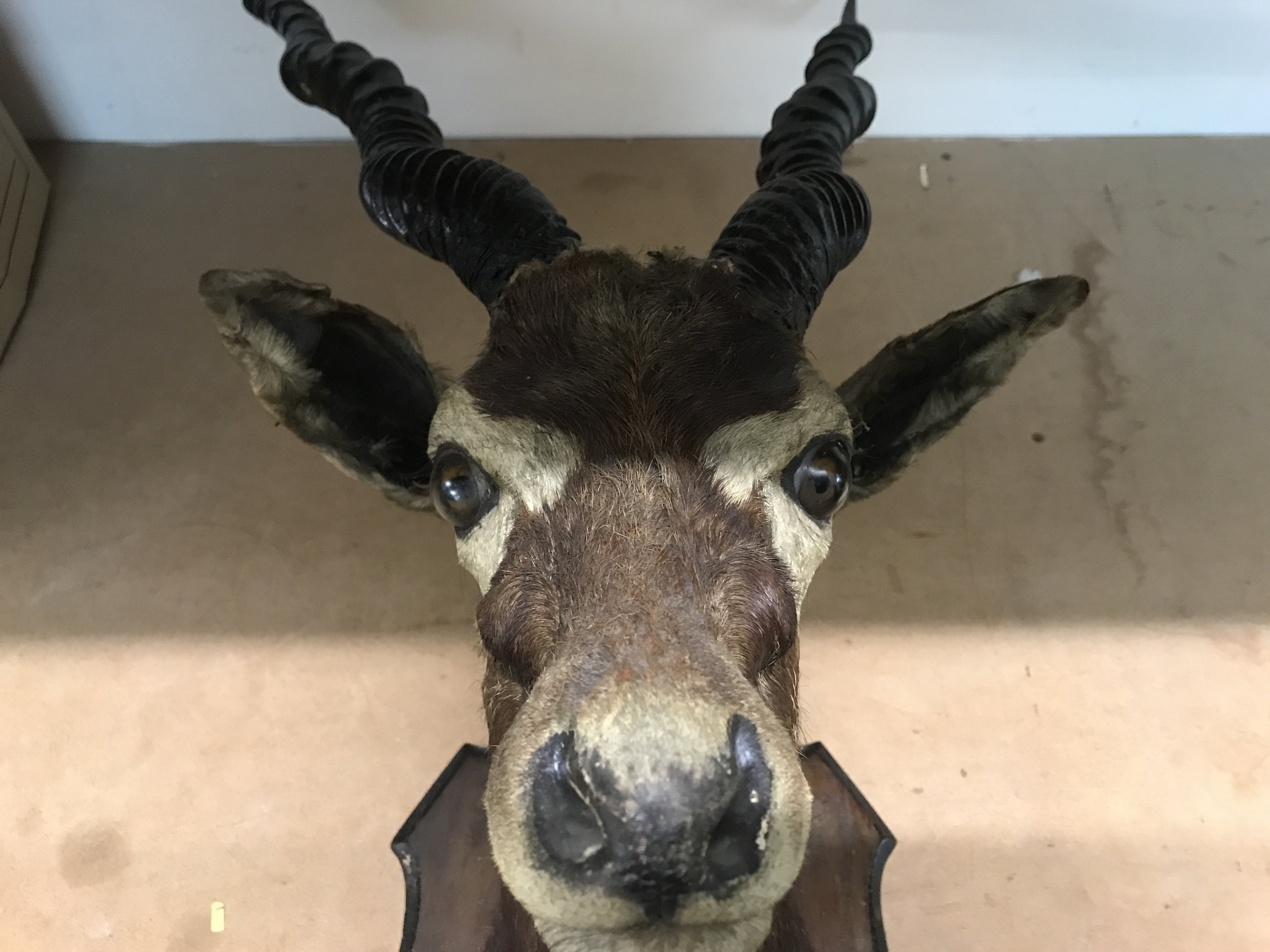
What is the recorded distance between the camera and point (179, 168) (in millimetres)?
4090

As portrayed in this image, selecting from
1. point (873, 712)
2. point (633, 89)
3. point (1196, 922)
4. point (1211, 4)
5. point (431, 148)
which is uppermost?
point (1211, 4)

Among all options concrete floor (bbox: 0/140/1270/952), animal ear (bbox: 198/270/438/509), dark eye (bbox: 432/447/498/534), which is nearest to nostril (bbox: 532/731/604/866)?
dark eye (bbox: 432/447/498/534)

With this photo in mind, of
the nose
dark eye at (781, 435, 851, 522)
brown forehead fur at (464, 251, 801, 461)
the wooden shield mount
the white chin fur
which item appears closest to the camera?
the nose

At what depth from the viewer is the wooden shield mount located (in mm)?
2289

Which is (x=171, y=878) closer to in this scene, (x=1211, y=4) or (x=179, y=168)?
(x=179, y=168)

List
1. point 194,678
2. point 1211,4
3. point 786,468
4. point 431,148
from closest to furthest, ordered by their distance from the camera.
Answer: point 786,468
point 431,148
point 194,678
point 1211,4

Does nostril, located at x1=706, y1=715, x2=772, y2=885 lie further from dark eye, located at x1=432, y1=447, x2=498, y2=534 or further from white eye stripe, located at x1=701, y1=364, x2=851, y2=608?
dark eye, located at x1=432, y1=447, x2=498, y2=534

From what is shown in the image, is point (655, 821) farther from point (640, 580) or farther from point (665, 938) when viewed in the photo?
point (640, 580)

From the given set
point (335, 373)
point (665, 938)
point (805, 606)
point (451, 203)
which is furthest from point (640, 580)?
point (805, 606)

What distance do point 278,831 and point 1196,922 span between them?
9.23ft

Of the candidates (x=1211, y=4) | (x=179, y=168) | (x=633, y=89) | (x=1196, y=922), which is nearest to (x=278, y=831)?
(x=1196, y=922)

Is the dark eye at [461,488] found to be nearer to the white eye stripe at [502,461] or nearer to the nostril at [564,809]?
the white eye stripe at [502,461]

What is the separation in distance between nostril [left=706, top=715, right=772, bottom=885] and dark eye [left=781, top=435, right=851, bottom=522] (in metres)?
0.68

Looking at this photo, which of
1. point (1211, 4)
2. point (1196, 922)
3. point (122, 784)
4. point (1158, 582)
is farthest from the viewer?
point (1211, 4)
